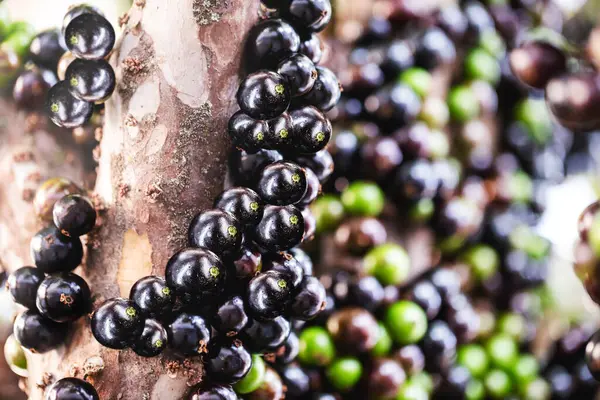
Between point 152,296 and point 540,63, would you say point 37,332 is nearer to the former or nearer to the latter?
point 152,296

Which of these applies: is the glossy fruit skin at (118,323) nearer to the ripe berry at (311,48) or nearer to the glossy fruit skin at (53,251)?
the glossy fruit skin at (53,251)

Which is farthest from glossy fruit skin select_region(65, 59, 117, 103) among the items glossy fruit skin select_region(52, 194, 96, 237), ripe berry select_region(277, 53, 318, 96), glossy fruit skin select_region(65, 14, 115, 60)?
ripe berry select_region(277, 53, 318, 96)

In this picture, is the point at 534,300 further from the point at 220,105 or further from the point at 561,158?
the point at 220,105

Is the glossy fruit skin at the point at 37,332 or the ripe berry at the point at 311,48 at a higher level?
the ripe berry at the point at 311,48

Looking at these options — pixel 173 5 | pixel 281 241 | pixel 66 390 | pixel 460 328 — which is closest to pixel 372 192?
pixel 460 328

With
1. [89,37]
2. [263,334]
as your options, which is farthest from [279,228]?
[89,37]

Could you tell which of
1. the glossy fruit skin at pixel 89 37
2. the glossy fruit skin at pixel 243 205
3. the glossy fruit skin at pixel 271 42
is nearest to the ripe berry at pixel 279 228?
the glossy fruit skin at pixel 243 205
